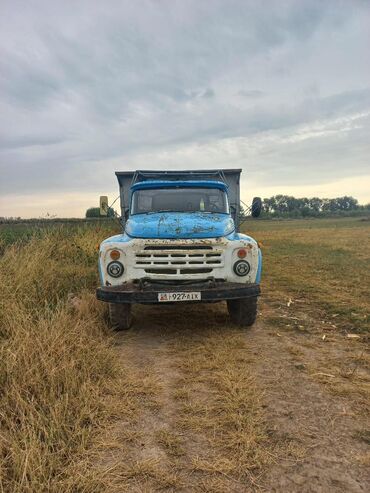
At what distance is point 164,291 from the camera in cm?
478

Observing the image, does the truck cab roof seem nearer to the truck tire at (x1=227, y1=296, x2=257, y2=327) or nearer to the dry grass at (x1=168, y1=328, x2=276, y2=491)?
the truck tire at (x1=227, y1=296, x2=257, y2=327)

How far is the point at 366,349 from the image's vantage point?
445 cm

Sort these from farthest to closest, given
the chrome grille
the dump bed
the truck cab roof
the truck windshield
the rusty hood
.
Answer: the dump bed, the truck cab roof, the truck windshield, the rusty hood, the chrome grille

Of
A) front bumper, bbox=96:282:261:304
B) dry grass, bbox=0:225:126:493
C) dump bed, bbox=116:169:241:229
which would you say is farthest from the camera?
dump bed, bbox=116:169:241:229

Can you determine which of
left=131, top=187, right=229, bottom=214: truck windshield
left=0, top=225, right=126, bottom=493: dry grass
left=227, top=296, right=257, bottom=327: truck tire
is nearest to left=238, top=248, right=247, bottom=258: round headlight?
left=227, top=296, right=257, bottom=327: truck tire

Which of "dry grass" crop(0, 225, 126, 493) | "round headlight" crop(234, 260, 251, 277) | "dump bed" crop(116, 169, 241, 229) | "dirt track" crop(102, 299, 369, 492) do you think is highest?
"dump bed" crop(116, 169, 241, 229)

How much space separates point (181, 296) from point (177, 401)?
5.45ft

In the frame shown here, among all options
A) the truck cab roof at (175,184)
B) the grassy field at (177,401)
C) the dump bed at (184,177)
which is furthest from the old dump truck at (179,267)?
the dump bed at (184,177)

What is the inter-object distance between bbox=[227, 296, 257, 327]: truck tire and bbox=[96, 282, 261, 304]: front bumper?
1.11ft

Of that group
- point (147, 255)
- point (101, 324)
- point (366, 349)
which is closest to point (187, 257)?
point (147, 255)

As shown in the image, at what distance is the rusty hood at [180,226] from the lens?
5031mm

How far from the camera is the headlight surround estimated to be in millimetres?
4957

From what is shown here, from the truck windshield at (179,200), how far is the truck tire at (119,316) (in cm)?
163

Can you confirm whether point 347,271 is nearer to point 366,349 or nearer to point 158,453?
point 366,349
